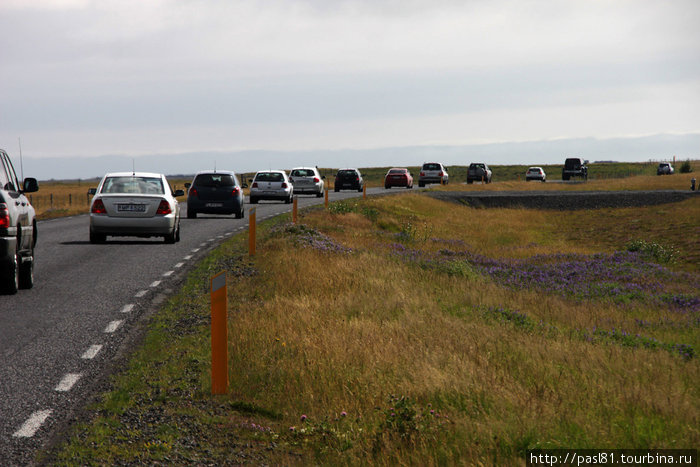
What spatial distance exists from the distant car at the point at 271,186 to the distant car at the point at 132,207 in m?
19.4

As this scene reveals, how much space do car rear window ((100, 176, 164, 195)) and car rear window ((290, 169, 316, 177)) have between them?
27.1m

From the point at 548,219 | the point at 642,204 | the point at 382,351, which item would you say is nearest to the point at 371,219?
the point at 548,219

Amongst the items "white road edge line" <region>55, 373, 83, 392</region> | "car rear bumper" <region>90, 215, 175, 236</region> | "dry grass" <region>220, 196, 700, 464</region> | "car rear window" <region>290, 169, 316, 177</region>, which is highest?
"car rear window" <region>290, 169, 316, 177</region>

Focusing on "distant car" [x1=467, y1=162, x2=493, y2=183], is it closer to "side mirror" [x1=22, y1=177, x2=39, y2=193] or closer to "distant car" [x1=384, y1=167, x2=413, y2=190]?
"distant car" [x1=384, y1=167, x2=413, y2=190]

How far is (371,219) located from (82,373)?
2422 centimetres

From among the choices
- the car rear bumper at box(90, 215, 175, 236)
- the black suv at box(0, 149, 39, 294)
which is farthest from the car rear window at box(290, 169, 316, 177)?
the black suv at box(0, 149, 39, 294)

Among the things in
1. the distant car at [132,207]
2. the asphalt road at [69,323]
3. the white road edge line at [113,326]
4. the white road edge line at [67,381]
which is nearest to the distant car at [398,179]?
the asphalt road at [69,323]

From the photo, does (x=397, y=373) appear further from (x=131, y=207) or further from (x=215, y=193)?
Answer: (x=215, y=193)

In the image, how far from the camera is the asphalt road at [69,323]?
20.5 feet

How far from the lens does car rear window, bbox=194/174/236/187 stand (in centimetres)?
2836

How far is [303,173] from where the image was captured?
47.2 metres

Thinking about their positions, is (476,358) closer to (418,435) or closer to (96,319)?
Answer: (418,435)

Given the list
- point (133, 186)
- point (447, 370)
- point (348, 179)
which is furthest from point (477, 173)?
point (447, 370)

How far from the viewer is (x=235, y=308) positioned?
35.8 ft
